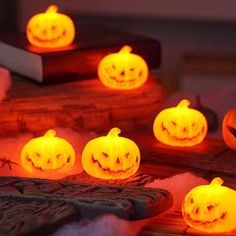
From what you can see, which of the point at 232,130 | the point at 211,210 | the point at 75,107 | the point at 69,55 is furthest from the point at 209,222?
the point at 69,55

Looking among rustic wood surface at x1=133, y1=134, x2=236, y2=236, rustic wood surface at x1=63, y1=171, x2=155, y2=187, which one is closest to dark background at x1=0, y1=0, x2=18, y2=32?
rustic wood surface at x1=133, y1=134, x2=236, y2=236

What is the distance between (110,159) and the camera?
1.03m

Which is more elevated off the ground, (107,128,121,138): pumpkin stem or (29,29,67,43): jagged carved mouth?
(29,29,67,43): jagged carved mouth

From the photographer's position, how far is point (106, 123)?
1244mm

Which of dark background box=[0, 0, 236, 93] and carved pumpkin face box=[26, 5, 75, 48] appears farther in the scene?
dark background box=[0, 0, 236, 93]

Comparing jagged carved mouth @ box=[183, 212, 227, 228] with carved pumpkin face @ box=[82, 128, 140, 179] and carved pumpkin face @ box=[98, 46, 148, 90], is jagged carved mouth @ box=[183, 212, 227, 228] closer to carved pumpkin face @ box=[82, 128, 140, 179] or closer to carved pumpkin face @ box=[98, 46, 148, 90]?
carved pumpkin face @ box=[82, 128, 140, 179]

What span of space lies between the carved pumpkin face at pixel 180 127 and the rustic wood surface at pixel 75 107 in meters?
0.10

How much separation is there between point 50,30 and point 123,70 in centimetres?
15

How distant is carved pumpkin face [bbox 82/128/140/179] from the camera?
1032 millimetres

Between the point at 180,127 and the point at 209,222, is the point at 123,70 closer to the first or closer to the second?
the point at 180,127

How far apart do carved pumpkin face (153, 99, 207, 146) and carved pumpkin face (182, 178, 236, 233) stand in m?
0.25

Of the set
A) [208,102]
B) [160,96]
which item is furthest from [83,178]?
[208,102]

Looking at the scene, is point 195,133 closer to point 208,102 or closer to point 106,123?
point 106,123

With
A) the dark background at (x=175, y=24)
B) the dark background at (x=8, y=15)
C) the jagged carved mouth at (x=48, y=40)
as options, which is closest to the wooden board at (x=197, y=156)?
the jagged carved mouth at (x=48, y=40)
